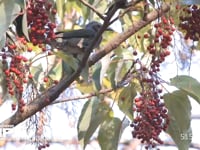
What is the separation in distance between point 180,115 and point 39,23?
0.48 m

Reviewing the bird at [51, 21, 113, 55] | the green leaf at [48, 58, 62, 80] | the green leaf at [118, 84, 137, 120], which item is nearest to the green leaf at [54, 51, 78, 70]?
the bird at [51, 21, 113, 55]

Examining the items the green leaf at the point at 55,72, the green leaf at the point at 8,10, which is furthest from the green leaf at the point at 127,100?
the green leaf at the point at 8,10

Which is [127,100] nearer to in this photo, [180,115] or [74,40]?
[180,115]

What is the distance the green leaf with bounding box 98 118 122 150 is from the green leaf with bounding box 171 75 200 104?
230mm

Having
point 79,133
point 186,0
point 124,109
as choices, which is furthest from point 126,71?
point 186,0

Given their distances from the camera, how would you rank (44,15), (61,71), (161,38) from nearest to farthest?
(44,15) → (161,38) → (61,71)

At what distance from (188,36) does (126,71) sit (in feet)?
0.82

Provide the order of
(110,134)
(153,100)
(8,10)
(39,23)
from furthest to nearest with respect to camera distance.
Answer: (110,134)
(153,100)
(39,23)
(8,10)

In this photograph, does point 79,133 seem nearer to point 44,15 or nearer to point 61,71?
point 61,71

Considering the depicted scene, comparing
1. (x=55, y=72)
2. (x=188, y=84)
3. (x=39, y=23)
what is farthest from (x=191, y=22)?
(x=55, y=72)

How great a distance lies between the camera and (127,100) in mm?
1487

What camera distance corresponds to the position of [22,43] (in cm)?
126

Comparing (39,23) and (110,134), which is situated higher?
(39,23)

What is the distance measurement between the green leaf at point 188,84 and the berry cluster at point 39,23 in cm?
36
